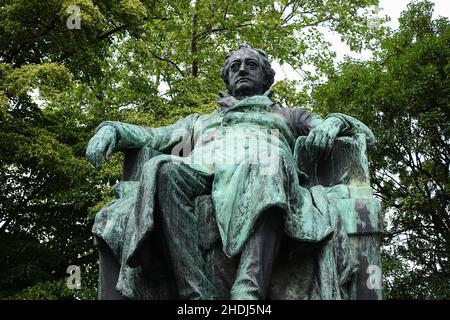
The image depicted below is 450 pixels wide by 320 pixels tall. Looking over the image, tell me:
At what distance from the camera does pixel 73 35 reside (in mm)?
10547

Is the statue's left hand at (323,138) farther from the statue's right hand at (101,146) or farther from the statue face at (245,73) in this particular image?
the statue's right hand at (101,146)

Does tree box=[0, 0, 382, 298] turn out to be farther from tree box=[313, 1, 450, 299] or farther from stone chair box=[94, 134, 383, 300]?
stone chair box=[94, 134, 383, 300]

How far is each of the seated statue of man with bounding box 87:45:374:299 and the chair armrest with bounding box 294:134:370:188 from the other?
89 millimetres

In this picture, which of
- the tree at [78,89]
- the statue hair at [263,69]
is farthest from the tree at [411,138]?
the statue hair at [263,69]

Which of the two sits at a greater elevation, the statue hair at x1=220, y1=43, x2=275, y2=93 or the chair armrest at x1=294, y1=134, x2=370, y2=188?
the statue hair at x1=220, y1=43, x2=275, y2=93

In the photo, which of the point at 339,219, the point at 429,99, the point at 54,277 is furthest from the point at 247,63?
the point at 429,99

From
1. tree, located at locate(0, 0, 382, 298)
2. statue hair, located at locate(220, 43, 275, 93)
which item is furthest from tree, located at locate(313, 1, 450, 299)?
statue hair, located at locate(220, 43, 275, 93)

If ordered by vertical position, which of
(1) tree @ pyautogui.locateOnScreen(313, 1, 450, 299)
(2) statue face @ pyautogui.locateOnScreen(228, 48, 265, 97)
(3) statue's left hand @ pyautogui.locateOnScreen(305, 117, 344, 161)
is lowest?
(3) statue's left hand @ pyautogui.locateOnScreen(305, 117, 344, 161)

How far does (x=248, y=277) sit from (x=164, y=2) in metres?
11.5

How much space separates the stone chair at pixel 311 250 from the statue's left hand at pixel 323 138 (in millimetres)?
86

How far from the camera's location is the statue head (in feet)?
16.3

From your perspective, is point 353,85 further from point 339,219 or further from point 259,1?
point 339,219

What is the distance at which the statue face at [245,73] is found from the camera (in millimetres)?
4977

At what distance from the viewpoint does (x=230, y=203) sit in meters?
3.73
